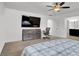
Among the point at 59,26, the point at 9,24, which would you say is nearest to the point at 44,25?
the point at 59,26

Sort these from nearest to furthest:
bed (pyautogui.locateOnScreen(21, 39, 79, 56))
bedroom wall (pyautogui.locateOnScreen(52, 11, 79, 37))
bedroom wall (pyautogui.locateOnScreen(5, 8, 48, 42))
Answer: bed (pyautogui.locateOnScreen(21, 39, 79, 56))
bedroom wall (pyautogui.locateOnScreen(52, 11, 79, 37))
bedroom wall (pyautogui.locateOnScreen(5, 8, 48, 42))

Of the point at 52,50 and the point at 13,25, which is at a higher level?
the point at 13,25

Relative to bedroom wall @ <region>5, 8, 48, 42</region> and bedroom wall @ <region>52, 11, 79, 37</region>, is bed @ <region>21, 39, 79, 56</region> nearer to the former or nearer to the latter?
bedroom wall @ <region>52, 11, 79, 37</region>

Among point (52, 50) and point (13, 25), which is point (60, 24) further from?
point (13, 25)

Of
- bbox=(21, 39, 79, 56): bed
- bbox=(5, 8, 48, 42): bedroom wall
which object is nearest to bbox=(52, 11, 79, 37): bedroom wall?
bbox=(21, 39, 79, 56): bed

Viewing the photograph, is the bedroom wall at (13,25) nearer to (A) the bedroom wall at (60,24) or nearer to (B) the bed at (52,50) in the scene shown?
(A) the bedroom wall at (60,24)

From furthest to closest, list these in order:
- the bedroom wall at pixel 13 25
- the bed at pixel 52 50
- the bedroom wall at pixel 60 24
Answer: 1. the bedroom wall at pixel 13 25
2. the bedroom wall at pixel 60 24
3. the bed at pixel 52 50

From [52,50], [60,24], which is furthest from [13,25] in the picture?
[52,50]

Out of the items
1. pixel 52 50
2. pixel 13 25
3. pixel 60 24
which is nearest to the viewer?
pixel 52 50

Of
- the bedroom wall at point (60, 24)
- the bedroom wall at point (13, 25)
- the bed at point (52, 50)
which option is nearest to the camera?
the bed at point (52, 50)

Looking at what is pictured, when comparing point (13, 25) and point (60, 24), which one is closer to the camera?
point (60, 24)

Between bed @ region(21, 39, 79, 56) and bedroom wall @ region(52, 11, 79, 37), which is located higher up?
bedroom wall @ region(52, 11, 79, 37)

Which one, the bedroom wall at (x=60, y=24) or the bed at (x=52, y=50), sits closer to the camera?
the bed at (x=52, y=50)

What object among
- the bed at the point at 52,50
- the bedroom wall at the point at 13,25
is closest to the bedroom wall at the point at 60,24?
the bed at the point at 52,50
